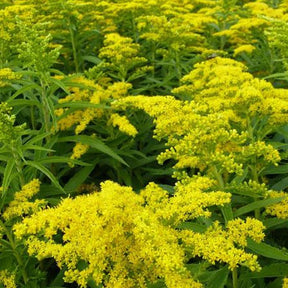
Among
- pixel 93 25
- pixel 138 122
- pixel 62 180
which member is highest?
pixel 93 25

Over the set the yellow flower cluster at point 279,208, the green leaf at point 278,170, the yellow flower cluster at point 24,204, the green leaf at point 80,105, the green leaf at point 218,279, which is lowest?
the green leaf at point 278,170

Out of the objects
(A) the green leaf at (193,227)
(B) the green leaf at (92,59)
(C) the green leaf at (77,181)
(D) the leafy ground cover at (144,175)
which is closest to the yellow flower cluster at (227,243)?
(D) the leafy ground cover at (144,175)

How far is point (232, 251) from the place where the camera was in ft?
6.89

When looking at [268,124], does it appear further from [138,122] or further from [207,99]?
[138,122]

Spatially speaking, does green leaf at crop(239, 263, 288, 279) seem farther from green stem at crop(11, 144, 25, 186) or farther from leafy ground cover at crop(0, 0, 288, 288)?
green stem at crop(11, 144, 25, 186)

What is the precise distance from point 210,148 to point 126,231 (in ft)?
2.74

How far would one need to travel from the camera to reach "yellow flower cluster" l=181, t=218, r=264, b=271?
2.09 meters

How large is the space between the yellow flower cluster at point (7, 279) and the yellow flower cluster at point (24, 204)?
0.35 m

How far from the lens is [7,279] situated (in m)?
2.70

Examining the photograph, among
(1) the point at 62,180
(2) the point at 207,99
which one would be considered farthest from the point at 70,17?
(2) the point at 207,99

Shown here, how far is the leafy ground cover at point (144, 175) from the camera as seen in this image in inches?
84.4

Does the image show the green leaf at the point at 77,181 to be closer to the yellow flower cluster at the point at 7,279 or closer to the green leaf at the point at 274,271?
the yellow flower cluster at the point at 7,279

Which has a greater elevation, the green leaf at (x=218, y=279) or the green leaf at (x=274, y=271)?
the green leaf at (x=218, y=279)

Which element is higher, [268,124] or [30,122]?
[268,124]
